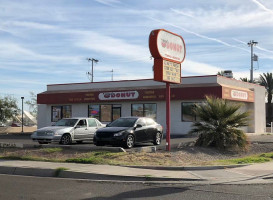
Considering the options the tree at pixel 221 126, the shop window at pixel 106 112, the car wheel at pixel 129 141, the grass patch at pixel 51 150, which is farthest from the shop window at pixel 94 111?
the grass patch at pixel 51 150

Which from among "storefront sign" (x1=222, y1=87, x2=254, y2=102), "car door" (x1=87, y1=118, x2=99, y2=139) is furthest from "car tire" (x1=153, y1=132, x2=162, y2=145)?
"storefront sign" (x1=222, y1=87, x2=254, y2=102)

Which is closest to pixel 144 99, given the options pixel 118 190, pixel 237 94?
pixel 237 94

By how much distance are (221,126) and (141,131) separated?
13.2 feet

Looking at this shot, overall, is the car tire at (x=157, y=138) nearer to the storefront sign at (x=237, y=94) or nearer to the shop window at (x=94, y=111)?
the storefront sign at (x=237, y=94)

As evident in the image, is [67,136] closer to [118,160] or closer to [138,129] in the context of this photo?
Answer: [138,129]

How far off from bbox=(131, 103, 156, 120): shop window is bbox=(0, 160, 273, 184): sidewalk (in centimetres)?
1893

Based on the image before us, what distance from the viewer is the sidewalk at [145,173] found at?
10164 millimetres

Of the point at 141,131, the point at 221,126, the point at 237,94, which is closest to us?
the point at 141,131

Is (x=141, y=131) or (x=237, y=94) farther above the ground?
(x=237, y=94)

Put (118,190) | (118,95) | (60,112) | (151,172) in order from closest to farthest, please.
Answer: (118,190)
(151,172)
(118,95)
(60,112)

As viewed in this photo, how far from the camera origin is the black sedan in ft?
53.1

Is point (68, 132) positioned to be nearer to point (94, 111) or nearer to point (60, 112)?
point (94, 111)

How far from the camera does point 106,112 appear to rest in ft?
111

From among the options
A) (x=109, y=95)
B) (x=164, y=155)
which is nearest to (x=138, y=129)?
(x=164, y=155)
